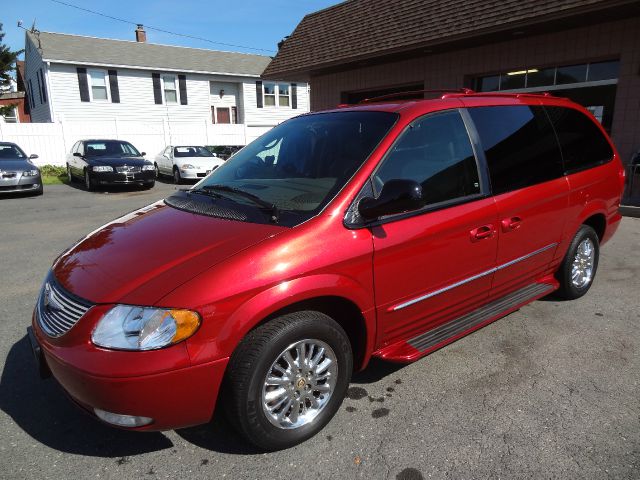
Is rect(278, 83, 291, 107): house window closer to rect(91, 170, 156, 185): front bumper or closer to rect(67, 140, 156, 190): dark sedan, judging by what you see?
rect(67, 140, 156, 190): dark sedan

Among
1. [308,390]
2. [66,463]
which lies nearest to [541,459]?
[308,390]

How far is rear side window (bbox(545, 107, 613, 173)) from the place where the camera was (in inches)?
153

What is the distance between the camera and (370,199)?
2525 millimetres

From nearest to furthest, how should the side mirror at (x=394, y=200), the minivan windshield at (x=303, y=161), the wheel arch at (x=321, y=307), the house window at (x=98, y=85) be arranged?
the wheel arch at (x=321, y=307) → the side mirror at (x=394, y=200) → the minivan windshield at (x=303, y=161) → the house window at (x=98, y=85)

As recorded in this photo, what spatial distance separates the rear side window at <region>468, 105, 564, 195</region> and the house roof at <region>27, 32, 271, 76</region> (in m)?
25.2

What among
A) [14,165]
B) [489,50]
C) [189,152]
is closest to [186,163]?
[189,152]

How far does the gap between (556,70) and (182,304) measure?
35.0 feet

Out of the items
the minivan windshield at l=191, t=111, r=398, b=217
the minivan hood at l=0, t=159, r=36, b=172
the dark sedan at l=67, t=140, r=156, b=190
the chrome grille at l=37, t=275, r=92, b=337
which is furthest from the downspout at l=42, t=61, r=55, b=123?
the chrome grille at l=37, t=275, r=92, b=337

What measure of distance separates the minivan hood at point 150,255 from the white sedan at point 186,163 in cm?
1278

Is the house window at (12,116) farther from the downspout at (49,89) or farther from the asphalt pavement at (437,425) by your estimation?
the asphalt pavement at (437,425)

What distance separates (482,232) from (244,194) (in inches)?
62.9

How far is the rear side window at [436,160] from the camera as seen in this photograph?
283 cm

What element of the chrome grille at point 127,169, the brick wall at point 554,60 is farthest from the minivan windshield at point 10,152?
the brick wall at point 554,60

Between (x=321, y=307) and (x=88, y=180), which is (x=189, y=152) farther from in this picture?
(x=321, y=307)
